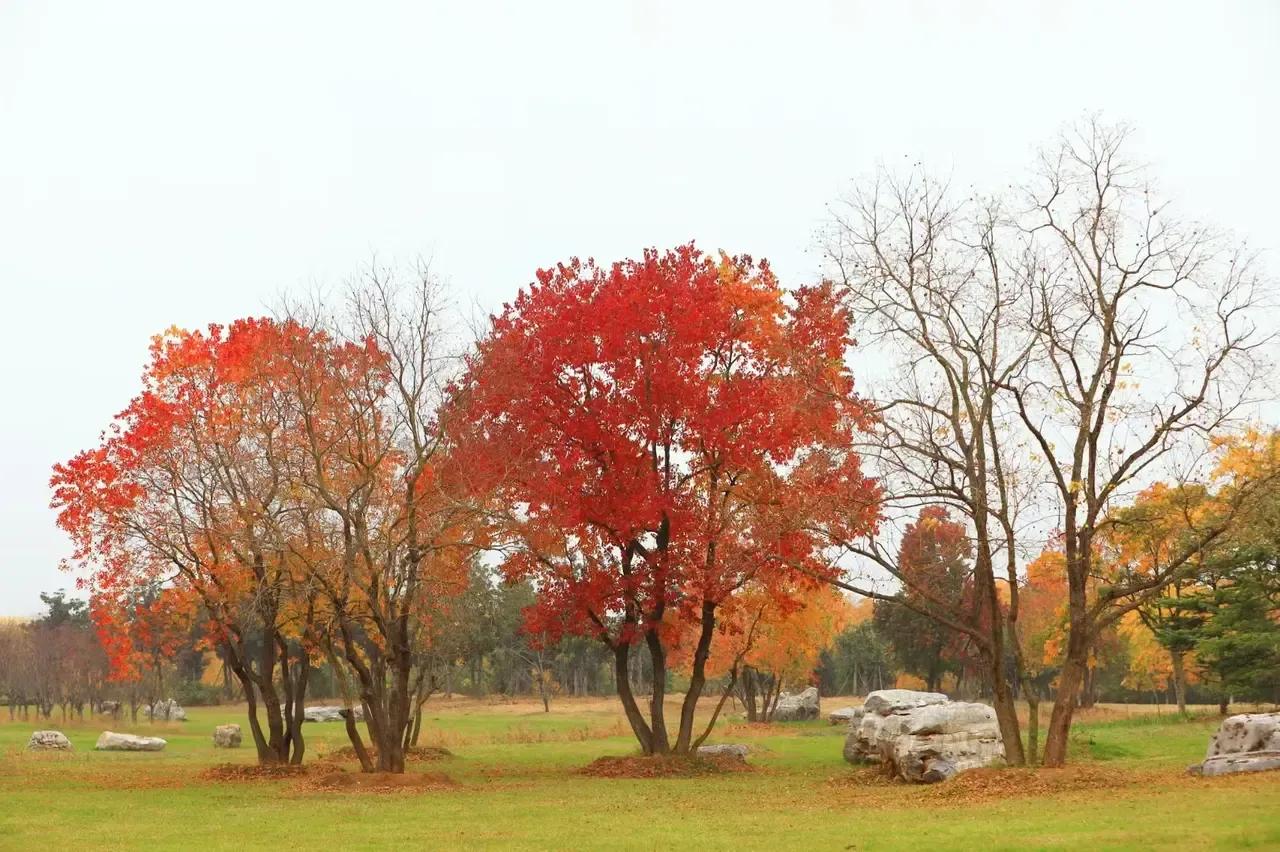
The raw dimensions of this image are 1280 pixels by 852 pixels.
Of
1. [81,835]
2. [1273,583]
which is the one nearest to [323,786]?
[81,835]

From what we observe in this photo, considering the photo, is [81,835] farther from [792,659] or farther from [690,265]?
[792,659]

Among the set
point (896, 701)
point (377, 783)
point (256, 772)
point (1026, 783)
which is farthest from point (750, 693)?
point (1026, 783)

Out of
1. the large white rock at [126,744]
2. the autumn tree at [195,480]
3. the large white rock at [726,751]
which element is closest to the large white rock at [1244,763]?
the large white rock at [726,751]

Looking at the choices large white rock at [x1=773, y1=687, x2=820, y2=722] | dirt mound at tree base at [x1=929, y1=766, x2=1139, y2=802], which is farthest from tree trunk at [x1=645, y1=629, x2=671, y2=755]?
large white rock at [x1=773, y1=687, x2=820, y2=722]

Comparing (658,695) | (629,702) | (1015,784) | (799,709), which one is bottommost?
(799,709)

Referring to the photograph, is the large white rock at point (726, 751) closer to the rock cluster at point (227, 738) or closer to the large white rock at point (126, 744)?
the rock cluster at point (227, 738)

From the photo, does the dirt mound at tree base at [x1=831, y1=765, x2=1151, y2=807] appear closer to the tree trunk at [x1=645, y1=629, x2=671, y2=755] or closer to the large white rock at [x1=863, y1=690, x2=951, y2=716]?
the tree trunk at [x1=645, y1=629, x2=671, y2=755]

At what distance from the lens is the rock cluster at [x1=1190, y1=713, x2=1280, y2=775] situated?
20.7m

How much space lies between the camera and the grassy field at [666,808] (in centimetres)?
1527

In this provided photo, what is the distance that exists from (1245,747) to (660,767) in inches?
514

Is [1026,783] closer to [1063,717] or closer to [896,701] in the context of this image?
[1063,717]

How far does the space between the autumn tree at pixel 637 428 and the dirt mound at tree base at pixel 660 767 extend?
2.57m

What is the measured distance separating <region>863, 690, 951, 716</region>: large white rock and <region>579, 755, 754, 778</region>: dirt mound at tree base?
5.82 metres

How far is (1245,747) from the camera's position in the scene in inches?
842
